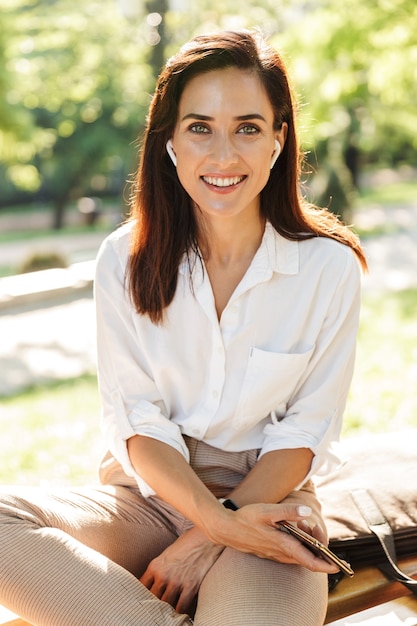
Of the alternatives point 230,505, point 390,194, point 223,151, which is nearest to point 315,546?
point 230,505

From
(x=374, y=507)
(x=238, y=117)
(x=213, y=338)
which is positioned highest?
(x=238, y=117)

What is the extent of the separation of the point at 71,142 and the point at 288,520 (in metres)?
19.6

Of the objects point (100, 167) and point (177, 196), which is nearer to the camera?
point (177, 196)

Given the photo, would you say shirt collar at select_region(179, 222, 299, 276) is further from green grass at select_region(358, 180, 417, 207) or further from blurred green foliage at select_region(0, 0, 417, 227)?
→ green grass at select_region(358, 180, 417, 207)

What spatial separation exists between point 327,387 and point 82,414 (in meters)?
3.08

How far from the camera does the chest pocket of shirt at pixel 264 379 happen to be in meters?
2.20

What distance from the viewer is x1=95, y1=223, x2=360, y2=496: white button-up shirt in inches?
87.4

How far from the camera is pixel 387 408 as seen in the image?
15.7ft

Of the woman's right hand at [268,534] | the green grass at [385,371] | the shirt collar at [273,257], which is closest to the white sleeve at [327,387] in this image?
the shirt collar at [273,257]

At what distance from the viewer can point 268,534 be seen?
1.92 meters

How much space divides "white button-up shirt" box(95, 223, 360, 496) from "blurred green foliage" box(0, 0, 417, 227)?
0.67 metres

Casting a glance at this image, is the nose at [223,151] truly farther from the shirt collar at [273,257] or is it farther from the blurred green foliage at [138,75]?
the blurred green foliage at [138,75]

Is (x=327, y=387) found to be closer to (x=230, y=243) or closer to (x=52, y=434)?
(x=230, y=243)

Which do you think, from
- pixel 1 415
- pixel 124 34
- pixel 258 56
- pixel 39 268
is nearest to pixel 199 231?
pixel 258 56
